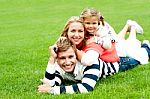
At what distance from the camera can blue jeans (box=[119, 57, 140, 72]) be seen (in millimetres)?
6902

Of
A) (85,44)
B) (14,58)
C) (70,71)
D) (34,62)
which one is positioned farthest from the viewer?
(14,58)

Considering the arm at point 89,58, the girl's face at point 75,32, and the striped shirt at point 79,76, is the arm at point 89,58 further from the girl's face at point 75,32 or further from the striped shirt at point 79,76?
the girl's face at point 75,32

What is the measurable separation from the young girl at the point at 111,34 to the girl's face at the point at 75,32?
0.25 m

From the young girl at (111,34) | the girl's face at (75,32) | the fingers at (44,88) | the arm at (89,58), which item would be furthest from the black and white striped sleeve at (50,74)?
the young girl at (111,34)

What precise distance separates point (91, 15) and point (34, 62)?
7.27 feet

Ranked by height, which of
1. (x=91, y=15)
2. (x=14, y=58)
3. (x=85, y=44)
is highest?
(x=91, y=15)

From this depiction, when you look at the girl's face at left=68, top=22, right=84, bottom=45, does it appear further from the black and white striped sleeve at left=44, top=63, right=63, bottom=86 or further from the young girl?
the black and white striped sleeve at left=44, top=63, right=63, bottom=86

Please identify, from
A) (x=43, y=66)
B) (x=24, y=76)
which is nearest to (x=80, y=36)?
(x=24, y=76)

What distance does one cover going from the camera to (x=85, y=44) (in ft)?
20.9

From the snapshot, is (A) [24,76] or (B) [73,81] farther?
(A) [24,76]

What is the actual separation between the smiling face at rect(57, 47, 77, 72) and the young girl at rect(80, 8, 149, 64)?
2.01ft

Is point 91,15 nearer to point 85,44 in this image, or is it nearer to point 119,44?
point 85,44

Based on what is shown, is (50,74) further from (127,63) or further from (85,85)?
(127,63)

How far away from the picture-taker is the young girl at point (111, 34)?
252 inches
